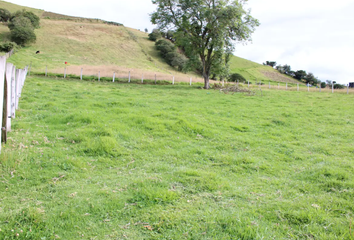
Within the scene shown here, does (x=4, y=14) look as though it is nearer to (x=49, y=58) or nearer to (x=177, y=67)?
(x=49, y=58)

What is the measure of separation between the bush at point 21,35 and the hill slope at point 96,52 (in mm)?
1753

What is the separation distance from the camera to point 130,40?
75.1 metres

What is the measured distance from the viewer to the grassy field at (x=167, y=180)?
4.19 metres

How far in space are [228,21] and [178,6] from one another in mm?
7854

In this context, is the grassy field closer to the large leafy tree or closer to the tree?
the large leafy tree

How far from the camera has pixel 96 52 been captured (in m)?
59.4

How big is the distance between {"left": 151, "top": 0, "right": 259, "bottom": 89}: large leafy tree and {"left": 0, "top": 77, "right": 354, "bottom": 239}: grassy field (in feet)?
80.2

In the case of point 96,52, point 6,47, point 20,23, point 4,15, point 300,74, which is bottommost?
point 6,47

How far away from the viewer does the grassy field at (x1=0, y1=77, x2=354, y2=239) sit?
165 inches

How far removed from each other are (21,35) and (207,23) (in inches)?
1658

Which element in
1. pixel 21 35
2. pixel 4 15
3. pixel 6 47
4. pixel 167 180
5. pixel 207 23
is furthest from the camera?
pixel 4 15

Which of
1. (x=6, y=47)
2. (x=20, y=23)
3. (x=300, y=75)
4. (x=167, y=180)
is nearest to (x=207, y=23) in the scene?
(x=167, y=180)

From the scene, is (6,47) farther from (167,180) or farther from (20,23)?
(167,180)

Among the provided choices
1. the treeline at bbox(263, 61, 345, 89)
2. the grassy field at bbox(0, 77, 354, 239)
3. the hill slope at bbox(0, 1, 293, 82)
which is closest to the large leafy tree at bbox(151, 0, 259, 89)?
the hill slope at bbox(0, 1, 293, 82)
